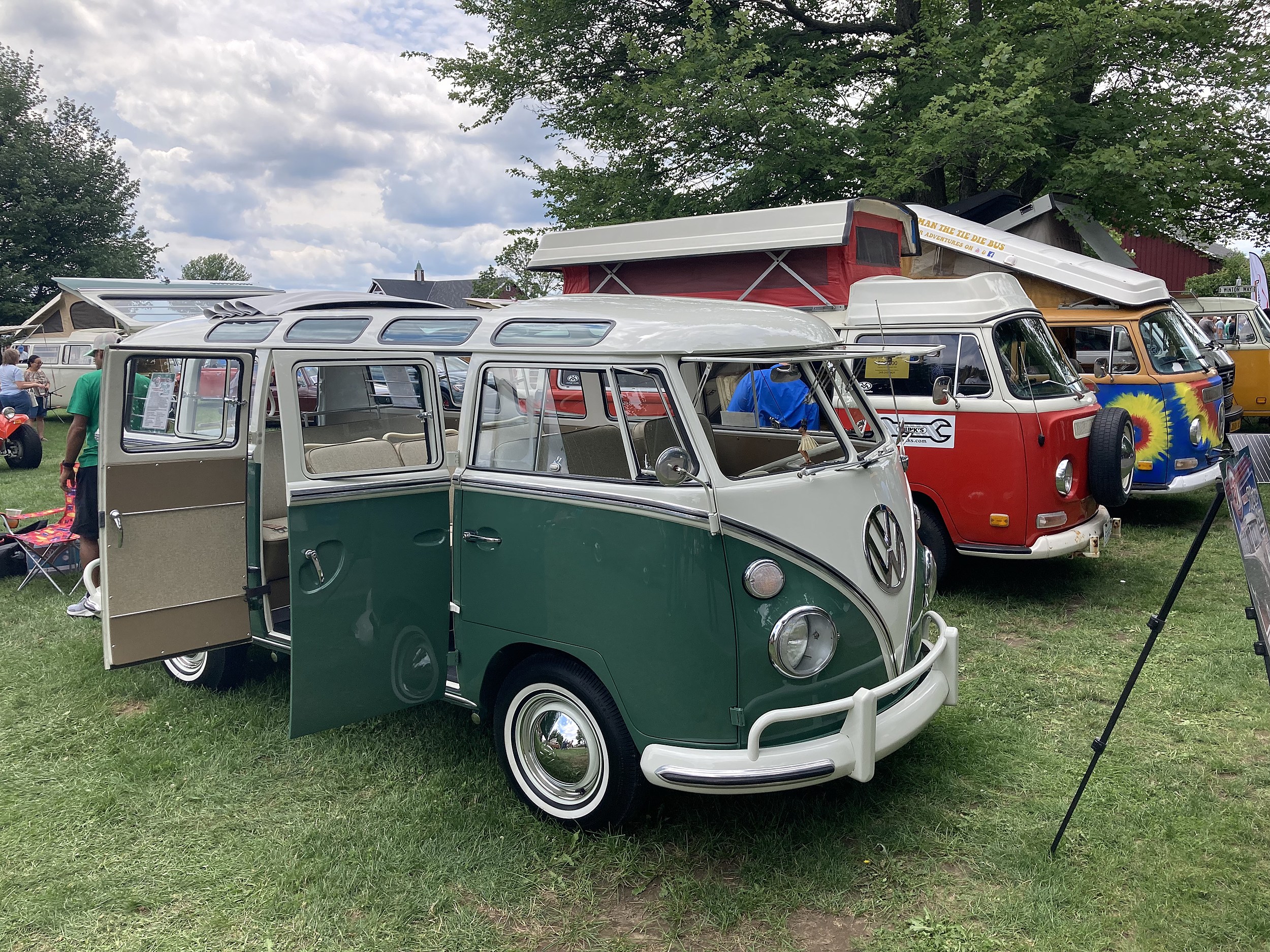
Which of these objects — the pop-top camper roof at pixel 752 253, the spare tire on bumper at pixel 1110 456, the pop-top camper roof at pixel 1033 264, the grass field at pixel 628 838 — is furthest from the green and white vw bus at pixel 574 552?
the pop-top camper roof at pixel 1033 264

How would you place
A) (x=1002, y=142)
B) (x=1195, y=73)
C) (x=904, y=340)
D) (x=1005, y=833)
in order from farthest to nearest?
(x=1195, y=73) → (x=1002, y=142) → (x=904, y=340) → (x=1005, y=833)

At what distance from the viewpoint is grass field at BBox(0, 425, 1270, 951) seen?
347cm

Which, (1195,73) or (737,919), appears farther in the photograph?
(1195,73)

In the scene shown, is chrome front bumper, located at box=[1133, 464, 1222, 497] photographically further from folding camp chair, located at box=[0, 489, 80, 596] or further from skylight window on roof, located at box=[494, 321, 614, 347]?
folding camp chair, located at box=[0, 489, 80, 596]

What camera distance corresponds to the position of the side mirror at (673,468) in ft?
11.8

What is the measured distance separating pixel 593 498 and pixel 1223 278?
50064 millimetres

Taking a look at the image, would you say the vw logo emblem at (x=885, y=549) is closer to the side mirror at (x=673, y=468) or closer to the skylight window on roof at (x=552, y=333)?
the side mirror at (x=673, y=468)

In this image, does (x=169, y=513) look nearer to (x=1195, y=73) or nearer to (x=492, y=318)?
(x=492, y=318)

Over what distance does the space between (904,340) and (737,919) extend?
16.6 feet

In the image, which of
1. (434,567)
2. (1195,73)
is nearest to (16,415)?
(434,567)

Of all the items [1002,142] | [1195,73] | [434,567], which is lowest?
[434,567]

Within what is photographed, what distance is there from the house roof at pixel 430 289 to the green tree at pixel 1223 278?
3258 centimetres

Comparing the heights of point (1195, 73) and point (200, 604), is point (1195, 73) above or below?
above

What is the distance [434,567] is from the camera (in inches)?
170
